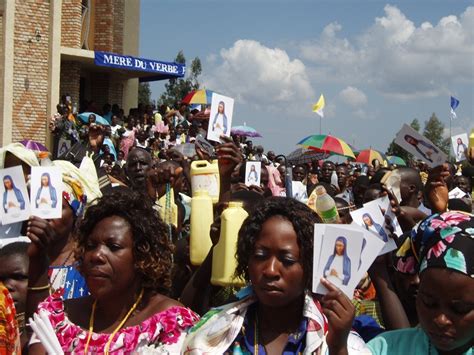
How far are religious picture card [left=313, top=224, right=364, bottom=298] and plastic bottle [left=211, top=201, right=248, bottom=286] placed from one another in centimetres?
137

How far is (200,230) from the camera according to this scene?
459 cm

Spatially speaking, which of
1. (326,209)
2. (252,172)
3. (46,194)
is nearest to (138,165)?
(252,172)

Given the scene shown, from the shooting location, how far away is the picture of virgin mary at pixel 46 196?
3.67 meters

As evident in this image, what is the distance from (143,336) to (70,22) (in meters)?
21.4

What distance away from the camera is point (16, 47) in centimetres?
2111

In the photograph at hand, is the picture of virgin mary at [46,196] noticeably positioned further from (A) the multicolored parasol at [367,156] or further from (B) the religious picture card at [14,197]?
(A) the multicolored parasol at [367,156]

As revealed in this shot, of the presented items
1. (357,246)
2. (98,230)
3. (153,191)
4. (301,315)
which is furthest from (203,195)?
(357,246)

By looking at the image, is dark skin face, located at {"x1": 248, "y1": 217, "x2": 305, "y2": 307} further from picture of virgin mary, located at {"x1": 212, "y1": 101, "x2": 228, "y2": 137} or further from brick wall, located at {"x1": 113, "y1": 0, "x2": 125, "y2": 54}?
brick wall, located at {"x1": 113, "y1": 0, "x2": 125, "y2": 54}

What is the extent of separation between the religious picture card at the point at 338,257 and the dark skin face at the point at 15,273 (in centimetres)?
177

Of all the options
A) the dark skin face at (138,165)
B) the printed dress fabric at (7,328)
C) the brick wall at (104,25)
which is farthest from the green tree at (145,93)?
the printed dress fabric at (7,328)

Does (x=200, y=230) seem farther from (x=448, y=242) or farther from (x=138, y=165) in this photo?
(x=138, y=165)

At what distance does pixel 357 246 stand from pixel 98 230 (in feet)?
4.03

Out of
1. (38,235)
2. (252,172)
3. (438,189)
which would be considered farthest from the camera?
(252,172)

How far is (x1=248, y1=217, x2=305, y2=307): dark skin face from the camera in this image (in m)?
2.89
